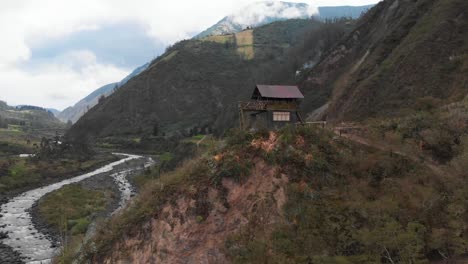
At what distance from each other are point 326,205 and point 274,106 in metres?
11.4

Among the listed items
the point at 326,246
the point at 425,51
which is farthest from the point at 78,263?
the point at 425,51

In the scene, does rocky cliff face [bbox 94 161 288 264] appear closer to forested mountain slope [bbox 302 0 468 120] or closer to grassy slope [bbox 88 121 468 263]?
grassy slope [bbox 88 121 468 263]

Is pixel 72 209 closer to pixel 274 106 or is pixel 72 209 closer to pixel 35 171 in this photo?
pixel 35 171

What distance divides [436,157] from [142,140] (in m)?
137

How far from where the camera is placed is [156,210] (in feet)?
91.6

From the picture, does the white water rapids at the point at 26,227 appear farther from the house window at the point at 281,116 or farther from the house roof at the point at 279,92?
the house roof at the point at 279,92

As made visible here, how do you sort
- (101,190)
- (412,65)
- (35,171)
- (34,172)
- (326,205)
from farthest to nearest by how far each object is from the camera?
(35,171)
(34,172)
(101,190)
(412,65)
(326,205)

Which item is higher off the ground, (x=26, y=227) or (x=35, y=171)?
(x=35, y=171)

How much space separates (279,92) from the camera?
114ft

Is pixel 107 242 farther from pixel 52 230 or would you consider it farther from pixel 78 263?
pixel 52 230

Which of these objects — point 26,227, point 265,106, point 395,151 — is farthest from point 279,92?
point 26,227

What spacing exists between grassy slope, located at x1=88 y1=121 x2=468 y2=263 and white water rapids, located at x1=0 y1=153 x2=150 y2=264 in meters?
19.0

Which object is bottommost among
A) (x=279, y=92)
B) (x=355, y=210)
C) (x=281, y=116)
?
(x=355, y=210)

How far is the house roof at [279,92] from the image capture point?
113 ft
